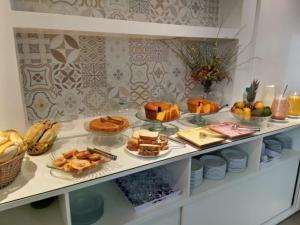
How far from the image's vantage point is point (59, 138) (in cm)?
110

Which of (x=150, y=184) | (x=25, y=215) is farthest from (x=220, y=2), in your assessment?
(x=25, y=215)

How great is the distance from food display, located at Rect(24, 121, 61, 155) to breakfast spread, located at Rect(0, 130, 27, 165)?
12 centimetres

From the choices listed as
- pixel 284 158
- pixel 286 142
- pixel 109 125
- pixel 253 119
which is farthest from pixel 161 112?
pixel 286 142

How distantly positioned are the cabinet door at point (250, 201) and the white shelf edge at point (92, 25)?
0.89 metres

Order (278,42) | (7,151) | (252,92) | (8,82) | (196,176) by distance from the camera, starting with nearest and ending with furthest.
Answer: (7,151) → (8,82) → (196,176) → (252,92) → (278,42)

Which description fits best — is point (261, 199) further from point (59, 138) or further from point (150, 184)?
point (59, 138)

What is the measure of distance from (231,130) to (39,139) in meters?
0.93

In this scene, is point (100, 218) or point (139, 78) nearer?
point (100, 218)

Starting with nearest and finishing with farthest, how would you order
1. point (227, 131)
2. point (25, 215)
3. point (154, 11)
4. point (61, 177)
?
point (61, 177)
point (25, 215)
point (227, 131)
point (154, 11)

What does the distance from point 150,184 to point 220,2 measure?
1.32m

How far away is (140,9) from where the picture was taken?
131 cm

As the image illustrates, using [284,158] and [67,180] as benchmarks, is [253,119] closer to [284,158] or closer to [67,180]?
[284,158]

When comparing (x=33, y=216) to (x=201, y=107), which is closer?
(x=33, y=216)

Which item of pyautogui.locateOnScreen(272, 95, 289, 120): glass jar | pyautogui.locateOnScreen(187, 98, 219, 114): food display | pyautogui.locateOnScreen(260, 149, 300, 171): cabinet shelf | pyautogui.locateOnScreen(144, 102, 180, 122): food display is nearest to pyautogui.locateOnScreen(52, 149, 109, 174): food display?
pyautogui.locateOnScreen(144, 102, 180, 122): food display
